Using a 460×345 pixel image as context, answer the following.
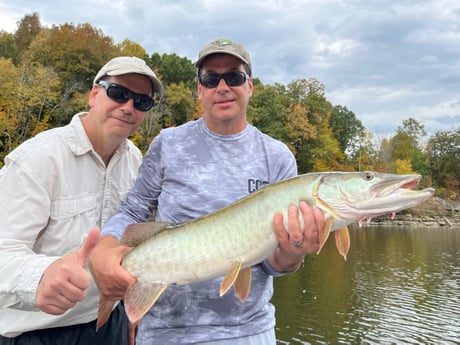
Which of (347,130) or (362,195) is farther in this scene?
(347,130)

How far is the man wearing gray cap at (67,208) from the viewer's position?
240 cm

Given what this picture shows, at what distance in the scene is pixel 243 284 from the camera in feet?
8.66

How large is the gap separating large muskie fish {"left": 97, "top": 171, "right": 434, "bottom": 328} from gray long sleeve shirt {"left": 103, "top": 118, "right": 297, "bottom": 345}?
24 centimetres

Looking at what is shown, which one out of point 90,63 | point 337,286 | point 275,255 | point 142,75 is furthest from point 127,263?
point 90,63

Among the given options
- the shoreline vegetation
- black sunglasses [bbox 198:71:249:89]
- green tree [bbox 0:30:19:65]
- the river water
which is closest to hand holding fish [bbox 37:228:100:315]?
black sunglasses [bbox 198:71:249:89]

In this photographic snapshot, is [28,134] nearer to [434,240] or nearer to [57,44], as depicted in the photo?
[57,44]

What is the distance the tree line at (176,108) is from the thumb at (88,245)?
23.8 meters

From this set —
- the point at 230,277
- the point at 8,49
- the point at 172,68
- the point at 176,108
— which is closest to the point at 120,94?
the point at 230,277

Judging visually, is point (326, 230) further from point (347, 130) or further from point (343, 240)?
point (347, 130)

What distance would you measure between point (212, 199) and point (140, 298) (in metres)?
0.79

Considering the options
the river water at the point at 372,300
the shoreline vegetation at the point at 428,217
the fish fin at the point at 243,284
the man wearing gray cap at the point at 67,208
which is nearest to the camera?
the man wearing gray cap at the point at 67,208

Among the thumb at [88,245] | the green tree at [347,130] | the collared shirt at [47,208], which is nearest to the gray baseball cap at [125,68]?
the collared shirt at [47,208]

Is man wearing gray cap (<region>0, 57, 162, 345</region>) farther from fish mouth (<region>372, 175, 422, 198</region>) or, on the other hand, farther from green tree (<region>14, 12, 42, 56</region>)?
green tree (<region>14, 12, 42, 56</region>)

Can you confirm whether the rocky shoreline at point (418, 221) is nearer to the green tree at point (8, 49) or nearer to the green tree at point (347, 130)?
the green tree at point (347, 130)
